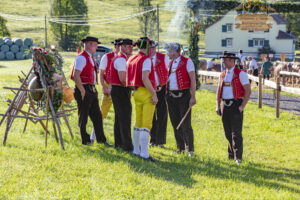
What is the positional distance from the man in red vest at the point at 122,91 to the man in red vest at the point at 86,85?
0.53m

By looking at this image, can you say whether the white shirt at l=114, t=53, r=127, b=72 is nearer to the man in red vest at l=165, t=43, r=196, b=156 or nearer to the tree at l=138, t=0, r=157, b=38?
the man in red vest at l=165, t=43, r=196, b=156

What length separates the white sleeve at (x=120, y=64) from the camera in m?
7.03

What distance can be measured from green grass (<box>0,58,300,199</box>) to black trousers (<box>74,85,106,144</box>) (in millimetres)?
243

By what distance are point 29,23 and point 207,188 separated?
4205 inches

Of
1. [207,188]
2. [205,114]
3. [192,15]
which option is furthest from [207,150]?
[192,15]

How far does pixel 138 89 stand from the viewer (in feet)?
22.1

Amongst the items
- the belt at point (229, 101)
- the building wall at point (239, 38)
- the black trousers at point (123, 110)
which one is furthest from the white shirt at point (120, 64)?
the building wall at point (239, 38)

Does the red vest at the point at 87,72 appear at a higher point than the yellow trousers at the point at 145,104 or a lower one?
higher

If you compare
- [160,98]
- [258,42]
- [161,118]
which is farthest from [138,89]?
[258,42]

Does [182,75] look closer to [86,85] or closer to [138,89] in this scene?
[138,89]

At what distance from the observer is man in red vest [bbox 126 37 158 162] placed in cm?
654

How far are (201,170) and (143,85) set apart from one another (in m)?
1.66

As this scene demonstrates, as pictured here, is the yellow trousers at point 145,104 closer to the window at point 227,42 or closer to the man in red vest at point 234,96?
the man in red vest at point 234,96

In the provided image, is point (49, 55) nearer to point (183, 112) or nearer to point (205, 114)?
point (183, 112)
